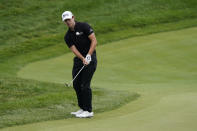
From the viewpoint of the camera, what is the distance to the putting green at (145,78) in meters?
7.76

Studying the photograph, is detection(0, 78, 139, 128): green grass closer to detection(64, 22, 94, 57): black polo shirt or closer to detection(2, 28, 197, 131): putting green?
detection(2, 28, 197, 131): putting green

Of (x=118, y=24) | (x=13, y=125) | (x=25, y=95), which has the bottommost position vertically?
(x=118, y=24)

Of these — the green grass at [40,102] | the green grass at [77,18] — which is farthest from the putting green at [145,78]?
the green grass at [40,102]

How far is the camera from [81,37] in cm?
889

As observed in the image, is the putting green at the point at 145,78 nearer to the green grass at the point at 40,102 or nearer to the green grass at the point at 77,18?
the green grass at the point at 77,18

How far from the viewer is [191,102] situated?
9336 mm

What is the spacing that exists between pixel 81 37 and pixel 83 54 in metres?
0.32

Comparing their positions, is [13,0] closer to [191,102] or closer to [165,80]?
[165,80]

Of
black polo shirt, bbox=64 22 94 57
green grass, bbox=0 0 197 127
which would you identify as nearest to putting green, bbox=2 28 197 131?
green grass, bbox=0 0 197 127

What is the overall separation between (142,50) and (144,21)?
395 inches

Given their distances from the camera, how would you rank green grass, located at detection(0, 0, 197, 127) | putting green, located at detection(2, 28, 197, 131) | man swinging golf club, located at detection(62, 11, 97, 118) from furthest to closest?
1. green grass, located at detection(0, 0, 197, 127)
2. man swinging golf club, located at detection(62, 11, 97, 118)
3. putting green, located at detection(2, 28, 197, 131)

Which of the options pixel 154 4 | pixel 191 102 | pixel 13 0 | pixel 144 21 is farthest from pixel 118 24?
pixel 191 102

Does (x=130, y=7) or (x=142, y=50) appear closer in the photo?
(x=142, y=50)

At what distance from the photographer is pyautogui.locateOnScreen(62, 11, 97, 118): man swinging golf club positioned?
8.75 meters
